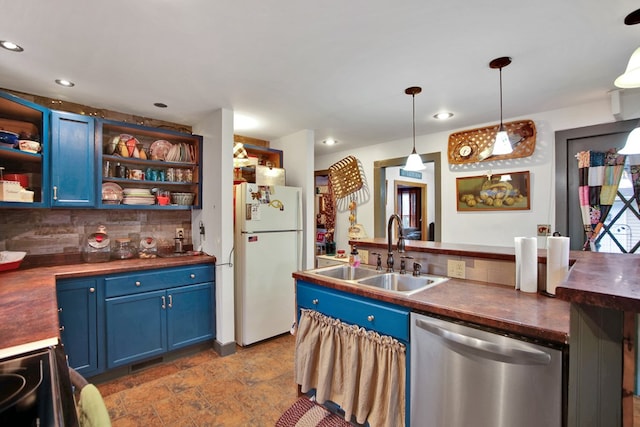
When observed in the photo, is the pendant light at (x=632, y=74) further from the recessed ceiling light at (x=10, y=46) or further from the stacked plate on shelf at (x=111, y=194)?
the stacked plate on shelf at (x=111, y=194)

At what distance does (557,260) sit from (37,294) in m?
2.76

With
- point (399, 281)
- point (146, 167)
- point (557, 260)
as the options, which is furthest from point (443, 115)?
point (146, 167)

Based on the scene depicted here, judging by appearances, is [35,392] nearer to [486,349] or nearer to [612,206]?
[486,349]

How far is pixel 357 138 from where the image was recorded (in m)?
3.97

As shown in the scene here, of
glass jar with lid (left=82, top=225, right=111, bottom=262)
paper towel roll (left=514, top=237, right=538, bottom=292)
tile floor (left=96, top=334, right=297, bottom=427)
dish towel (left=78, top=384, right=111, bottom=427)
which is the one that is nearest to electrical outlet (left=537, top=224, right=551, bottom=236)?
paper towel roll (left=514, top=237, right=538, bottom=292)

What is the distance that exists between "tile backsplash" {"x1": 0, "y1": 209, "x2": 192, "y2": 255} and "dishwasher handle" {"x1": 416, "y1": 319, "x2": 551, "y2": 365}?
114 inches

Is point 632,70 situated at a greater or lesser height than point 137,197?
greater

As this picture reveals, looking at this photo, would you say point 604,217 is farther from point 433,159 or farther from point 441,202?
point 433,159

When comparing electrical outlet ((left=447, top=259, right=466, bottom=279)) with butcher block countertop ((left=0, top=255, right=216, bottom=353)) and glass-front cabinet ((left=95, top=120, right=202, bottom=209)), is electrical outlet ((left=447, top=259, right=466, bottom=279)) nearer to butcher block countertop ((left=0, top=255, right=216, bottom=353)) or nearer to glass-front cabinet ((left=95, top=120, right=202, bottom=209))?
butcher block countertop ((left=0, top=255, right=216, bottom=353))

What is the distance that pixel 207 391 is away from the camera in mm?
2316

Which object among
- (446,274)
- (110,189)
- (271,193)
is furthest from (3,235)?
(446,274)

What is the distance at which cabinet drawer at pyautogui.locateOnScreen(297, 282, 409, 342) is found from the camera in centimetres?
155

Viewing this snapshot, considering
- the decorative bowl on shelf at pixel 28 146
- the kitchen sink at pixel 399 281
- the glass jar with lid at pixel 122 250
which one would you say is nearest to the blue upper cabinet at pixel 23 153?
the decorative bowl on shelf at pixel 28 146

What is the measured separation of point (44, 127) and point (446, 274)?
3248mm
